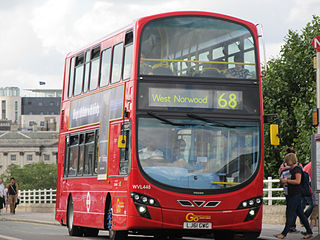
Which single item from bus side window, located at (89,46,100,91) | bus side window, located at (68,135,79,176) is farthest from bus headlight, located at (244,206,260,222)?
bus side window, located at (68,135,79,176)

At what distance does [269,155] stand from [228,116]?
2686 cm

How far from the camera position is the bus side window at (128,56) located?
652 inches

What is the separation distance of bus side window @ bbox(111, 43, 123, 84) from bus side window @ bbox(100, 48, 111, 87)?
0.35 meters

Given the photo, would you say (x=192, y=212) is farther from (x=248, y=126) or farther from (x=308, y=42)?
(x=308, y=42)

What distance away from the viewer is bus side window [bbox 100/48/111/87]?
18328 millimetres

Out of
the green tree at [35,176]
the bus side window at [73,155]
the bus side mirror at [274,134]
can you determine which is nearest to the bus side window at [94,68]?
the bus side window at [73,155]

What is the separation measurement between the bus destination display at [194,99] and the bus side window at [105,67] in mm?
2473

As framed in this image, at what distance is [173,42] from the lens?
639 inches

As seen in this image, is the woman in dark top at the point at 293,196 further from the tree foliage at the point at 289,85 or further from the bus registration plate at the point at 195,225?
the tree foliage at the point at 289,85

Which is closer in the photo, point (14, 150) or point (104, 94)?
point (104, 94)

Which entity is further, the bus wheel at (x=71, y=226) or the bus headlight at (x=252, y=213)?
the bus wheel at (x=71, y=226)

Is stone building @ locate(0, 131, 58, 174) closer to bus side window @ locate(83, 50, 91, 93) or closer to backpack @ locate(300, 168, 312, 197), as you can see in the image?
bus side window @ locate(83, 50, 91, 93)

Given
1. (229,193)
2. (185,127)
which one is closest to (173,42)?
(185,127)

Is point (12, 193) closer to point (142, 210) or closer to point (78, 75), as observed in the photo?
point (78, 75)
